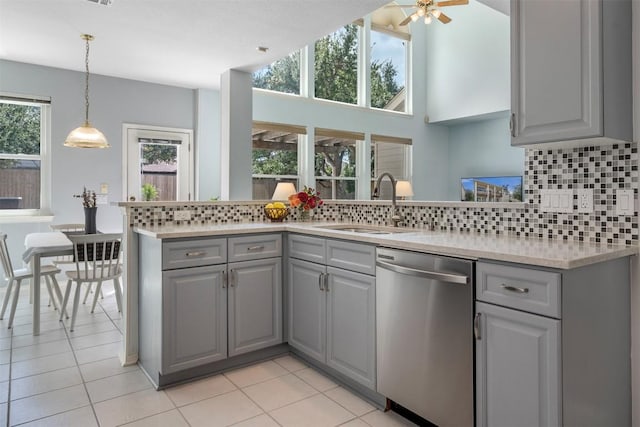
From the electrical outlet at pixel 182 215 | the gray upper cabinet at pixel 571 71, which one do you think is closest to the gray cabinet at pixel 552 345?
the gray upper cabinet at pixel 571 71

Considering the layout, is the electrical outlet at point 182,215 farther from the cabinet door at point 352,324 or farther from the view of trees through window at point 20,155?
the view of trees through window at point 20,155

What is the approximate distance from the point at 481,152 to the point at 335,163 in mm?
2952

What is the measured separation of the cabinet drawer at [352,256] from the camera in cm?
218

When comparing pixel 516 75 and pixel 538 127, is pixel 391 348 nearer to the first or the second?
pixel 538 127

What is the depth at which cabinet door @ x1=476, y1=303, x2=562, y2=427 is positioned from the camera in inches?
56.1

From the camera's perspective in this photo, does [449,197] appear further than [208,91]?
Yes

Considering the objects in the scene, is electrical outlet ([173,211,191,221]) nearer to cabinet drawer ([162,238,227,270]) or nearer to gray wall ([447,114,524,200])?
cabinet drawer ([162,238,227,270])

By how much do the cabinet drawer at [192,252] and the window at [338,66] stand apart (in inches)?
197

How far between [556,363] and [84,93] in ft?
18.7

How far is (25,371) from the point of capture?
259cm

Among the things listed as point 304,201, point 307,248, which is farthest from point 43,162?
point 307,248

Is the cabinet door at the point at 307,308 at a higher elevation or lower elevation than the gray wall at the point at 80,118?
lower

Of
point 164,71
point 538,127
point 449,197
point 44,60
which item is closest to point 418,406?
point 538,127

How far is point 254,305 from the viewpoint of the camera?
2.69 m
